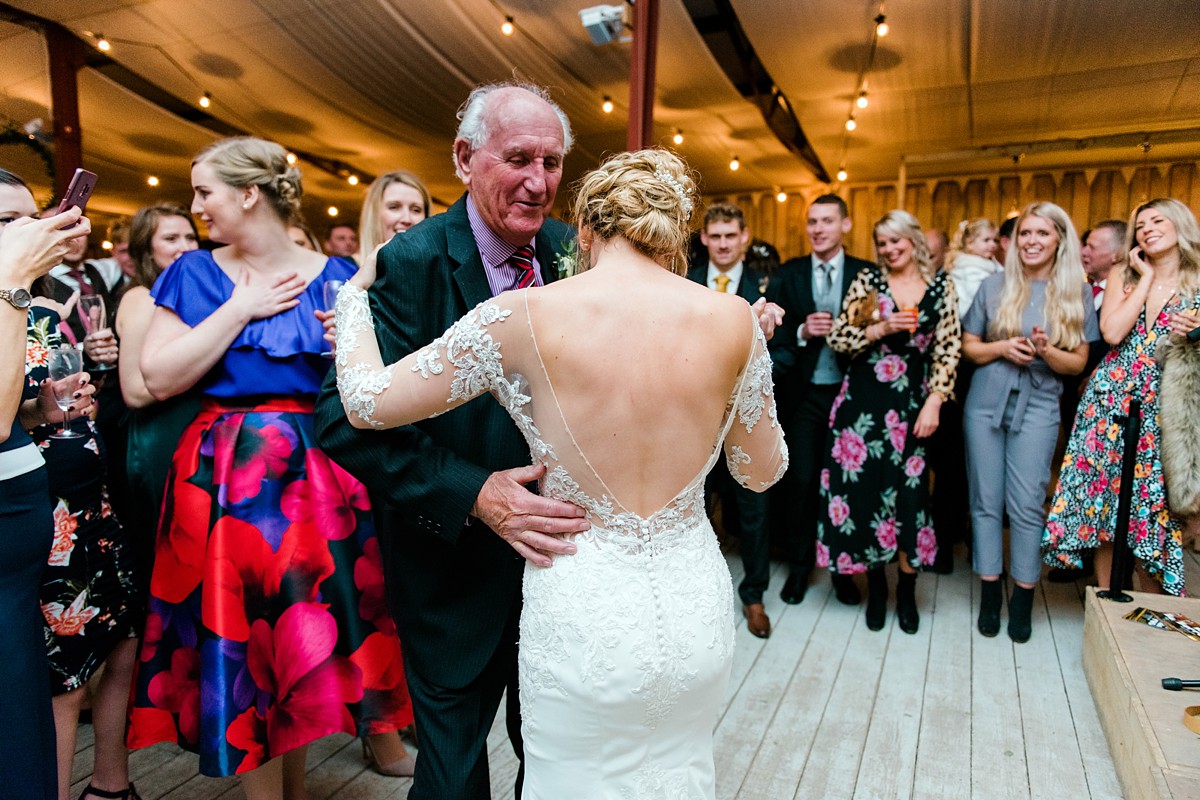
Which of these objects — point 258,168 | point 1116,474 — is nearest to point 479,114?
point 258,168

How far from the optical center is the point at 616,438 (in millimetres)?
1139

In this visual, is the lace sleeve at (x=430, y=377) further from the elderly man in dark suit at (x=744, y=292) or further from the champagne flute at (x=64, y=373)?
the elderly man in dark suit at (x=744, y=292)

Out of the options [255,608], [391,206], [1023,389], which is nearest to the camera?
[255,608]

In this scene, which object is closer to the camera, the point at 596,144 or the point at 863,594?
the point at 863,594

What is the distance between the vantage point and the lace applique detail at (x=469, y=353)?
3.66 feet

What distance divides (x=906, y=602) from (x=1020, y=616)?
17.8 inches

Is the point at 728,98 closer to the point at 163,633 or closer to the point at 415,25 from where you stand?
the point at 415,25

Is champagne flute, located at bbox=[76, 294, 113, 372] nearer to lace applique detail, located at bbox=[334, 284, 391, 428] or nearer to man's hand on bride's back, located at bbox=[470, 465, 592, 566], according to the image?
lace applique detail, located at bbox=[334, 284, 391, 428]

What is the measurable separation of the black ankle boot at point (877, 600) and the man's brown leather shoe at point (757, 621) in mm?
463

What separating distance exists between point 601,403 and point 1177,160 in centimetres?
400

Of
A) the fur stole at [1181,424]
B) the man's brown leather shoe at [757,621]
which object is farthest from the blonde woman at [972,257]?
the man's brown leather shoe at [757,621]

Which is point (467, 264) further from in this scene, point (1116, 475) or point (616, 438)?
point (1116, 475)

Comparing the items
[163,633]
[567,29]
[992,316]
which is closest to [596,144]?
[567,29]

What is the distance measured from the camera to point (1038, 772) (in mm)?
2191
